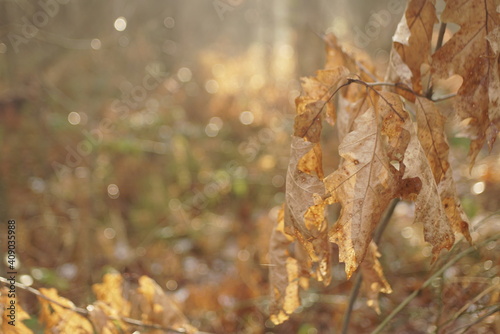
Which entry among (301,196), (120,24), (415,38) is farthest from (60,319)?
(120,24)

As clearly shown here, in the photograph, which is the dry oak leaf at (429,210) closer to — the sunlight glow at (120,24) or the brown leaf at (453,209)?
the brown leaf at (453,209)

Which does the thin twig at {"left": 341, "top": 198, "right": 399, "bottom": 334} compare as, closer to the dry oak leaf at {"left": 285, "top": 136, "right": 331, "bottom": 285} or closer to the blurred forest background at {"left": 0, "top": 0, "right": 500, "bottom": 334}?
the blurred forest background at {"left": 0, "top": 0, "right": 500, "bottom": 334}

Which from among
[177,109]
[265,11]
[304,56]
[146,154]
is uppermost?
[265,11]

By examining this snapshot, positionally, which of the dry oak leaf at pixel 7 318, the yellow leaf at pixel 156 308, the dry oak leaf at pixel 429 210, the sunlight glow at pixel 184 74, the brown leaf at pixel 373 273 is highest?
the sunlight glow at pixel 184 74

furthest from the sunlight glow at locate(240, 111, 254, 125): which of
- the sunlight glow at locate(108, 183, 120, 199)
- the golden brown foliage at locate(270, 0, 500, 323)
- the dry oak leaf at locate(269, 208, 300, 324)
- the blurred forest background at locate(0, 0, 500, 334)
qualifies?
the golden brown foliage at locate(270, 0, 500, 323)

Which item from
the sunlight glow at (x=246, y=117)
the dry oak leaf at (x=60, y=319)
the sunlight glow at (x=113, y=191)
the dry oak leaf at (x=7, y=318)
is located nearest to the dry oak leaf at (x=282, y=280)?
the dry oak leaf at (x=60, y=319)

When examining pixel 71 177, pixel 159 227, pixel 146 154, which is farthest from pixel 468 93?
pixel 146 154

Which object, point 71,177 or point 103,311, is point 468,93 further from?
point 71,177
